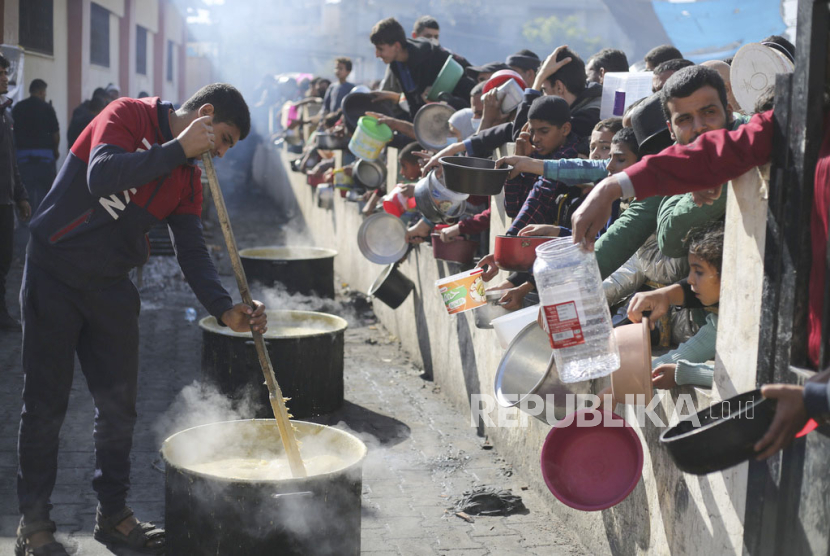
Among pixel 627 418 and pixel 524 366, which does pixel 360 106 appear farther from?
pixel 627 418

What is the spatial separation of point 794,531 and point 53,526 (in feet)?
10.5

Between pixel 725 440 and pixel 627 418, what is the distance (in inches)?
64.3

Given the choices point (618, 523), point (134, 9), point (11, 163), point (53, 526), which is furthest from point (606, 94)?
point (134, 9)

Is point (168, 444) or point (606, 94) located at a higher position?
point (606, 94)

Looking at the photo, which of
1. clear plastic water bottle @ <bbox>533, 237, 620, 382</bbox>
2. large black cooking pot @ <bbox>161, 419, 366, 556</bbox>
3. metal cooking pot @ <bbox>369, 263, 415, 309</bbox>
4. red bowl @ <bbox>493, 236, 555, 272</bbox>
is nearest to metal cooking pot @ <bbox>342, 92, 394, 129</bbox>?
metal cooking pot @ <bbox>369, 263, 415, 309</bbox>

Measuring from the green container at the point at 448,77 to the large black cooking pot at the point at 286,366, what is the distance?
8.39 ft

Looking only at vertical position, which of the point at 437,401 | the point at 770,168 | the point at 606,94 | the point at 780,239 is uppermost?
the point at 606,94

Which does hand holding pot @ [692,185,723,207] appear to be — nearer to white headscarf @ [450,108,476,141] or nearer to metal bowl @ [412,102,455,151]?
white headscarf @ [450,108,476,141]

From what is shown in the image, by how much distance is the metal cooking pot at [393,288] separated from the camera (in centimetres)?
808

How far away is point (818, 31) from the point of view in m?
2.66

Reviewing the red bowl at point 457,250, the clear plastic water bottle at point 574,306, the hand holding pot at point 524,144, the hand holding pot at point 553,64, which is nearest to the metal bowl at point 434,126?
the red bowl at point 457,250

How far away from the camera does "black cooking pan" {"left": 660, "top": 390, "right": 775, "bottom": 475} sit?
2.33 meters

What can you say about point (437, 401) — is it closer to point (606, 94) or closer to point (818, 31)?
point (606, 94)

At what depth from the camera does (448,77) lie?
7.81 m
